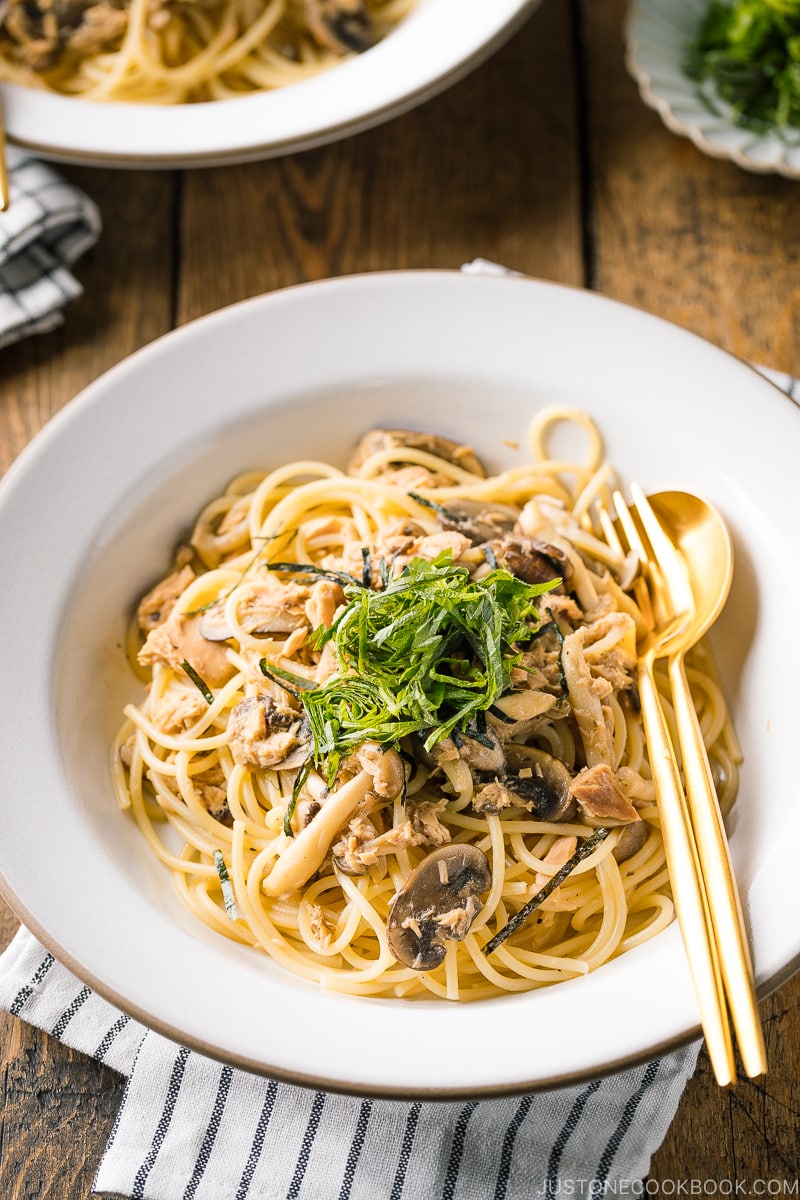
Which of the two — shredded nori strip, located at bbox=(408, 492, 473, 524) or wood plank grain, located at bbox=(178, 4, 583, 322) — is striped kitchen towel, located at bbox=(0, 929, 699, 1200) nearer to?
shredded nori strip, located at bbox=(408, 492, 473, 524)

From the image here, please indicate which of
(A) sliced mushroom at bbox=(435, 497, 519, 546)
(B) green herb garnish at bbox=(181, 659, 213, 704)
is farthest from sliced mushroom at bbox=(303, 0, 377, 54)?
(B) green herb garnish at bbox=(181, 659, 213, 704)

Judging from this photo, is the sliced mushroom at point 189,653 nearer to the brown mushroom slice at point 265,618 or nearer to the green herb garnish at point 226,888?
the brown mushroom slice at point 265,618

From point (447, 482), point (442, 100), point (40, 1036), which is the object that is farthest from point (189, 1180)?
point (442, 100)

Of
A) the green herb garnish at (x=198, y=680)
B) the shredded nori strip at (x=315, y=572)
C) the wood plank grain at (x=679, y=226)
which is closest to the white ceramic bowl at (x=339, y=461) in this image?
the green herb garnish at (x=198, y=680)

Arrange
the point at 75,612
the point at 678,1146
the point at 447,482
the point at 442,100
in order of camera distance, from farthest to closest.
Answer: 1. the point at 442,100
2. the point at 447,482
3. the point at 75,612
4. the point at 678,1146

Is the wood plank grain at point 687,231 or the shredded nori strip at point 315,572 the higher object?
the shredded nori strip at point 315,572

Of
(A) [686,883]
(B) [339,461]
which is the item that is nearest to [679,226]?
(B) [339,461]

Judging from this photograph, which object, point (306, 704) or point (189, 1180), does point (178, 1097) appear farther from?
point (306, 704)

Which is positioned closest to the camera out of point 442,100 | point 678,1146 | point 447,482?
point 678,1146
